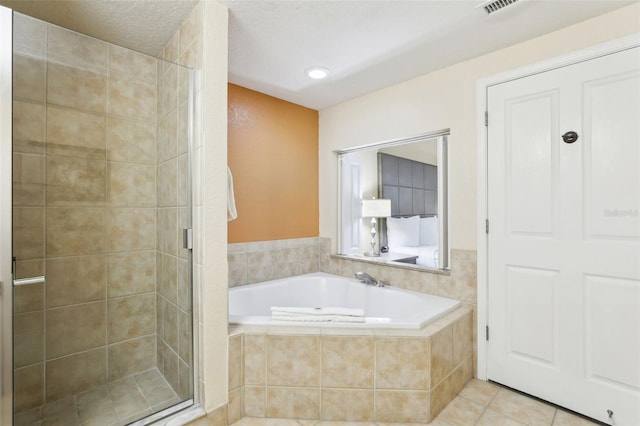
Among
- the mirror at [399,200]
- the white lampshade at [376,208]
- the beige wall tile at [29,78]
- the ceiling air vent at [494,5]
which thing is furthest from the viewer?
the white lampshade at [376,208]

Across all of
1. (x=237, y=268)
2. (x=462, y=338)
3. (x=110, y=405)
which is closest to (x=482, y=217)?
(x=462, y=338)

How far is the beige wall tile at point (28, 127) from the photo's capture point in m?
1.24

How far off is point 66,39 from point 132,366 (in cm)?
187

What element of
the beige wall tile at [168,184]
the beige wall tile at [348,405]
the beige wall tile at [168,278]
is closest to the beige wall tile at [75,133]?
the beige wall tile at [168,184]

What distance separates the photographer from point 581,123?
5.74 feet

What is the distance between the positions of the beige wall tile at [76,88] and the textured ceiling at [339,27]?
0.93 feet

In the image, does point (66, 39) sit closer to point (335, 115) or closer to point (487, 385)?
point (335, 115)

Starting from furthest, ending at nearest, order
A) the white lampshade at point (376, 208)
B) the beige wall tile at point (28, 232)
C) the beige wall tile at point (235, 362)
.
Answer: the white lampshade at point (376, 208) → the beige wall tile at point (235, 362) → the beige wall tile at point (28, 232)

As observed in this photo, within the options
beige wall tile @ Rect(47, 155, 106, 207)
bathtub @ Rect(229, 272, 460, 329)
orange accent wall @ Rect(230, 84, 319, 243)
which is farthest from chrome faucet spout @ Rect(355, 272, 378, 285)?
beige wall tile @ Rect(47, 155, 106, 207)

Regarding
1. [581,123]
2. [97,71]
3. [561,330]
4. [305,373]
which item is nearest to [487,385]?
[561,330]

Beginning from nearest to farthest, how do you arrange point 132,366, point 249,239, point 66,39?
1. point 66,39
2. point 132,366
3. point 249,239

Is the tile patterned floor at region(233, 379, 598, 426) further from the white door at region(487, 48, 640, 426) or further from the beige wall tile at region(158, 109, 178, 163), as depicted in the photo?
the beige wall tile at region(158, 109, 178, 163)

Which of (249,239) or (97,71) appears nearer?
(97,71)

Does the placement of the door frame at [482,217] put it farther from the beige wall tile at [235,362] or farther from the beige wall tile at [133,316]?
the beige wall tile at [133,316]
